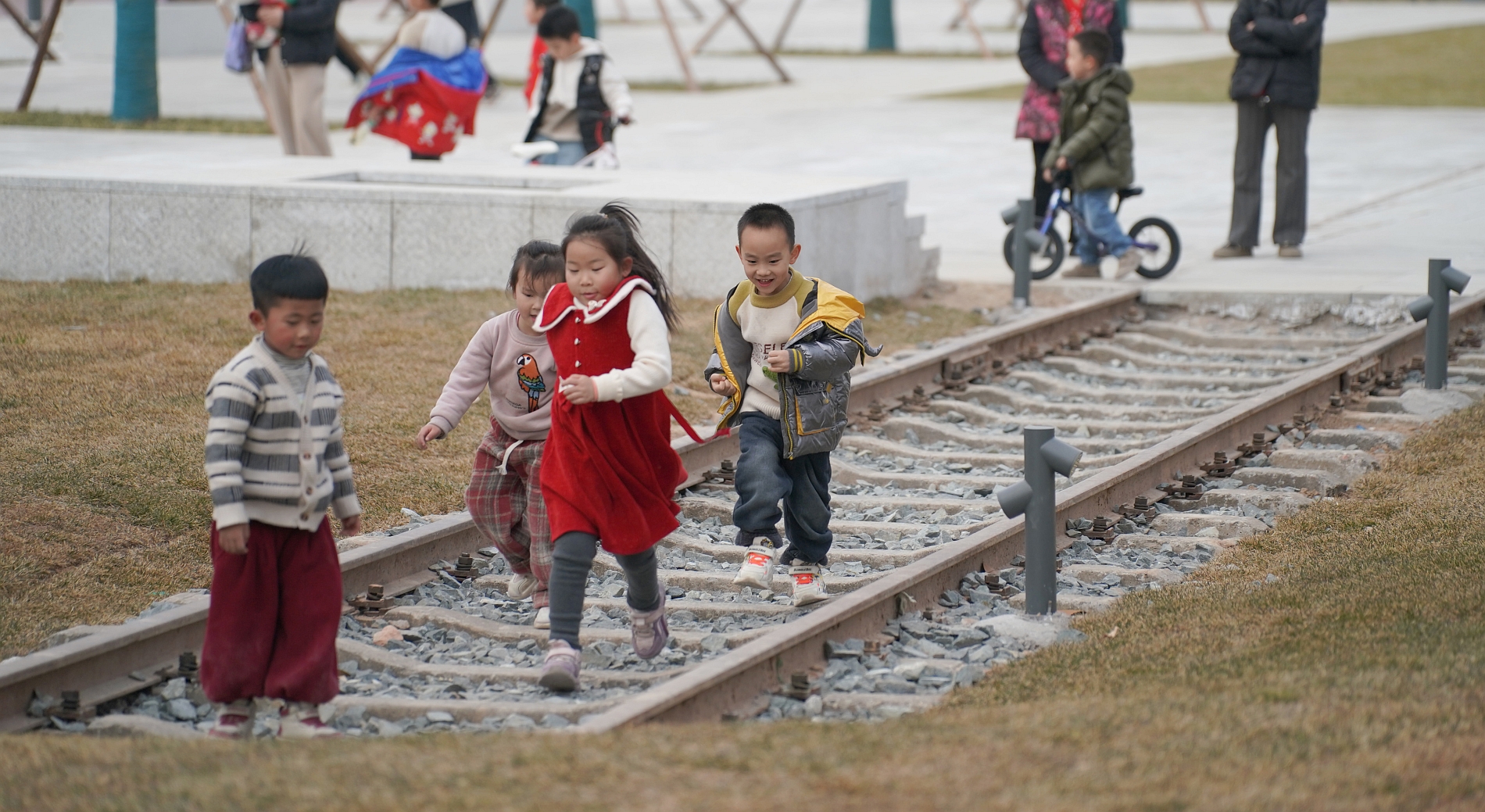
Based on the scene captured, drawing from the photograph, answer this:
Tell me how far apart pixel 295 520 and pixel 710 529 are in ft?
9.41

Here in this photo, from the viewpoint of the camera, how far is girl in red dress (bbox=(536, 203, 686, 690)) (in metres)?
5.30

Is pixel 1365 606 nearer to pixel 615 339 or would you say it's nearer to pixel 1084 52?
pixel 615 339

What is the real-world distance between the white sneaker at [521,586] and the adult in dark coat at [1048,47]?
26.1 ft

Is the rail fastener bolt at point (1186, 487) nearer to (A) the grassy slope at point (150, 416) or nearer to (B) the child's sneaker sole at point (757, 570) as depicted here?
(B) the child's sneaker sole at point (757, 570)

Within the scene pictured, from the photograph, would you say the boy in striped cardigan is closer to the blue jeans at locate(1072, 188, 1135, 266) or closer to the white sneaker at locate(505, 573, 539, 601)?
the white sneaker at locate(505, 573, 539, 601)

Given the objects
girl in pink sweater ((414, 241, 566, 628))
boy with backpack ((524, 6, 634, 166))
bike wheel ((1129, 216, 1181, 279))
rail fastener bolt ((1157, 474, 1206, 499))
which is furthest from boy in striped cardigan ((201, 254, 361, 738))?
bike wheel ((1129, 216, 1181, 279))

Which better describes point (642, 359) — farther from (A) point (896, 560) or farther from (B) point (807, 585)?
(A) point (896, 560)

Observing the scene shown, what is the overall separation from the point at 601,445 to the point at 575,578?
0.42 meters

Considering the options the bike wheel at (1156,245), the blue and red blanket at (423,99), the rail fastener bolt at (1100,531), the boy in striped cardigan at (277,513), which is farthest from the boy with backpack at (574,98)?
the boy in striped cardigan at (277,513)

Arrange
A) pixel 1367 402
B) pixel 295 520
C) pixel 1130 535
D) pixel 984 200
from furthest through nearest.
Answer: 1. pixel 984 200
2. pixel 1367 402
3. pixel 1130 535
4. pixel 295 520

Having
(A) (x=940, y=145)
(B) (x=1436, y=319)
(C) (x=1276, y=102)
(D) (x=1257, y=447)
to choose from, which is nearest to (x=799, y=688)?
(D) (x=1257, y=447)

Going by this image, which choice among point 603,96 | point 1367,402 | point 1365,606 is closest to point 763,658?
point 1365,606

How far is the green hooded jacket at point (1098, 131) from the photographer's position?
493 inches

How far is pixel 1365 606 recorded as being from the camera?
19.1 feet
